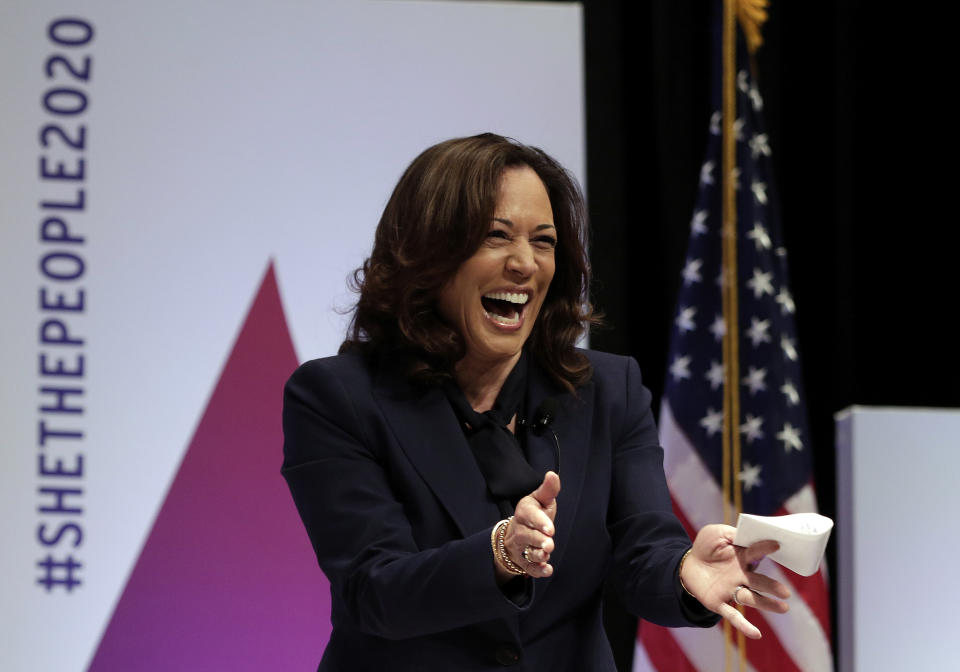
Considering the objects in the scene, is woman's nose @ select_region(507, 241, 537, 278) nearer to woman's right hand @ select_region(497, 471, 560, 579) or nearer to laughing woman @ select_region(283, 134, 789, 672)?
laughing woman @ select_region(283, 134, 789, 672)

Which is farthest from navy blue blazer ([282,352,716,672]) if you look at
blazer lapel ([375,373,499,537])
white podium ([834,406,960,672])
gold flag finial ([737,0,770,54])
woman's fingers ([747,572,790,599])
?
gold flag finial ([737,0,770,54])

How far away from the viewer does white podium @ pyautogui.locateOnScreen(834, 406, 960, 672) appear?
279 cm

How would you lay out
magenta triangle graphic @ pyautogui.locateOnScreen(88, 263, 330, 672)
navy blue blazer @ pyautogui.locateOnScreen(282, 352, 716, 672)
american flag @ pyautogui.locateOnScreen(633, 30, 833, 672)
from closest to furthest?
navy blue blazer @ pyautogui.locateOnScreen(282, 352, 716, 672) → magenta triangle graphic @ pyautogui.locateOnScreen(88, 263, 330, 672) → american flag @ pyautogui.locateOnScreen(633, 30, 833, 672)

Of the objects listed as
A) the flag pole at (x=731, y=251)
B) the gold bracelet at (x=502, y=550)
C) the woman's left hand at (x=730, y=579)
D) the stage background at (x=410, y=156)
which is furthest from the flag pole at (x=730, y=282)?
the gold bracelet at (x=502, y=550)

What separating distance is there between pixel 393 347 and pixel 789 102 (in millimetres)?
2632

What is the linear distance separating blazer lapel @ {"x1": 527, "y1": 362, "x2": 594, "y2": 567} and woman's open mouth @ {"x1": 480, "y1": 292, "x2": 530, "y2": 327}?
0.11 m

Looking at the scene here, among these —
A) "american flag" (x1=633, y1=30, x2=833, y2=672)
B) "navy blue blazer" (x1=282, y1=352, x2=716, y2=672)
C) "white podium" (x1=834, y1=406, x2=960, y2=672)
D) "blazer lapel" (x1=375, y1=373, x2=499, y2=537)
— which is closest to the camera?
"navy blue blazer" (x1=282, y1=352, x2=716, y2=672)

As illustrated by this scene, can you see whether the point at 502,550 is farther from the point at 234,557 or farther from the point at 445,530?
the point at 234,557

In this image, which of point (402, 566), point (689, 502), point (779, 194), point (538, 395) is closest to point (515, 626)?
point (402, 566)

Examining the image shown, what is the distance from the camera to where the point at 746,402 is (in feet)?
11.3

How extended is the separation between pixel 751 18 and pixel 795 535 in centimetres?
242

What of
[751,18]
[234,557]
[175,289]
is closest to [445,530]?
[234,557]

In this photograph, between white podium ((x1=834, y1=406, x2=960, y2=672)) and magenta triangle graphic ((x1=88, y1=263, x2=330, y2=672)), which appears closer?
white podium ((x1=834, y1=406, x2=960, y2=672))

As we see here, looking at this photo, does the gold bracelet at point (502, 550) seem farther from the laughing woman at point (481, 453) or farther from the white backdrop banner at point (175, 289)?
the white backdrop banner at point (175, 289)
